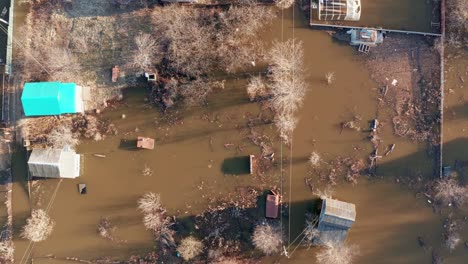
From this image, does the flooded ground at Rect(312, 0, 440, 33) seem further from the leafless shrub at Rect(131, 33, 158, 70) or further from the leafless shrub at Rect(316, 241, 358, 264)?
the leafless shrub at Rect(316, 241, 358, 264)

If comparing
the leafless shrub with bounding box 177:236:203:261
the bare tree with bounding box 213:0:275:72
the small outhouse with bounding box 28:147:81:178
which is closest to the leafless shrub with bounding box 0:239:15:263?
the small outhouse with bounding box 28:147:81:178

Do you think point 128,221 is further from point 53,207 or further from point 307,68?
point 307,68

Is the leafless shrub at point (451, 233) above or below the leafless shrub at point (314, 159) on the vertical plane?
below

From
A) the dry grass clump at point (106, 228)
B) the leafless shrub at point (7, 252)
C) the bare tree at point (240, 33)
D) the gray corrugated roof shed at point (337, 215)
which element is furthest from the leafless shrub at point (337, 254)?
the leafless shrub at point (7, 252)

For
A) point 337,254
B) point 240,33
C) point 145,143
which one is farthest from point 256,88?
point 337,254

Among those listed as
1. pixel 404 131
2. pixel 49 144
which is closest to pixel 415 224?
pixel 404 131

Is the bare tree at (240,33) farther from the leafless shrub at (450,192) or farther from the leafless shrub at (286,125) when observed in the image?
the leafless shrub at (450,192)

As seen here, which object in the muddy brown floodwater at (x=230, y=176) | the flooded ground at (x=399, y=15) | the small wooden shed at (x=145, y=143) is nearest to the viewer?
the small wooden shed at (x=145, y=143)
